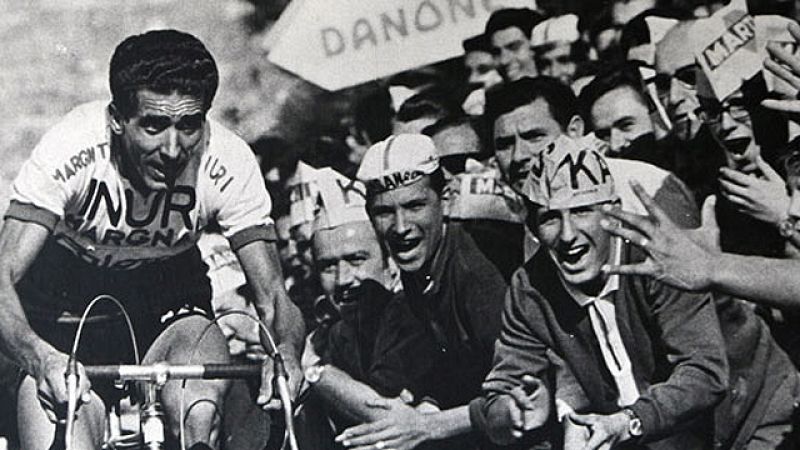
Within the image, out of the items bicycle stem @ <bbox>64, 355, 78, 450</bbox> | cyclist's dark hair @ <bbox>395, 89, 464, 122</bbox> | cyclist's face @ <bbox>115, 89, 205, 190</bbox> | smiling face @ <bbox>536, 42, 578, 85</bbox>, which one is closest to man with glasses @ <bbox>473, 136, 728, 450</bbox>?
smiling face @ <bbox>536, 42, 578, 85</bbox>

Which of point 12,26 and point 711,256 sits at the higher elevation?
point 12,26

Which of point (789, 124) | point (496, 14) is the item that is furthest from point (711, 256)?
point (496, 14)

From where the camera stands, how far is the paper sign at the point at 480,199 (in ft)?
15.5

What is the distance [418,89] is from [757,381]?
144 centimetres

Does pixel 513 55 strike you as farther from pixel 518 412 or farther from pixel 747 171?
pixel 518 412

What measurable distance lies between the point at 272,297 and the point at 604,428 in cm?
114

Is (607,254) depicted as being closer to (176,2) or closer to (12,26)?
(176,2)

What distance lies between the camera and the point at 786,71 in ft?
15.8

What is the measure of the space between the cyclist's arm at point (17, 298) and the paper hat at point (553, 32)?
171 cm

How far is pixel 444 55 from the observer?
15.7 ft

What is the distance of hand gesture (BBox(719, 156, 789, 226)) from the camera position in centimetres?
472

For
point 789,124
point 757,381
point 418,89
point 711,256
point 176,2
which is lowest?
point 757,381

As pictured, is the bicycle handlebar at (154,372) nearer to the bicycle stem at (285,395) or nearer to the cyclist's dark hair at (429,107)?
the bicycle stem at (285,395)

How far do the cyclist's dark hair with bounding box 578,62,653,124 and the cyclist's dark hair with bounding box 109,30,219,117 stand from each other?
3.94 ft
